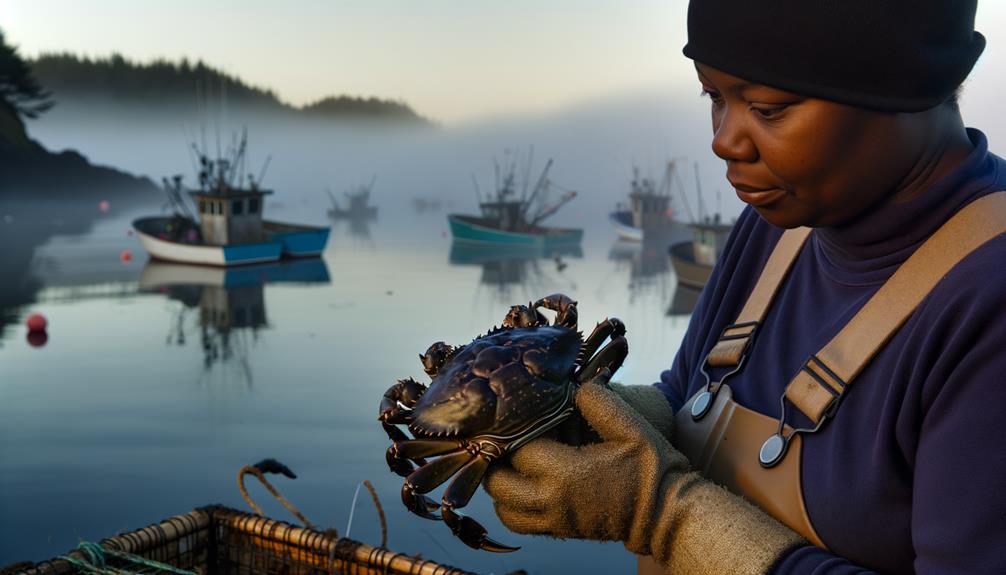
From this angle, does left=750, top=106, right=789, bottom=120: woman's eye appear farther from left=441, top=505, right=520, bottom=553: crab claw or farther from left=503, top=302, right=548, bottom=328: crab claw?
left=441, top=505, right=520, bottom=553: crab claw

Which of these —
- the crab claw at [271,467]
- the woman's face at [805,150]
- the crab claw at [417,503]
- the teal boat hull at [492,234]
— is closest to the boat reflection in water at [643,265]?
the teal boat hull at [492,234]

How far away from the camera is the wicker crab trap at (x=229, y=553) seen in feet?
10.5

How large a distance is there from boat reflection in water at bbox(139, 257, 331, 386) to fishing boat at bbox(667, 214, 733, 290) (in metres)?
14.2

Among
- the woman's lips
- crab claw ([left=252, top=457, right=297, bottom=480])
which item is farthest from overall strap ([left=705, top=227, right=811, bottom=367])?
crab claw ([left=252, top=457, right=297, bottom=480])

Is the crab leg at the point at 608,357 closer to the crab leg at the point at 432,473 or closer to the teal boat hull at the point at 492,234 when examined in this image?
the crab leg at the point at 432,473

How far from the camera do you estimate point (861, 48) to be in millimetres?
1287

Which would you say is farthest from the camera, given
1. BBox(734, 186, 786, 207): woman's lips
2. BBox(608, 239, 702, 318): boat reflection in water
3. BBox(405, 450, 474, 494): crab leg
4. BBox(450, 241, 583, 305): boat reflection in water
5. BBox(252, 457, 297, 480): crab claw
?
BBox(450, 241, 583, 305): boat reflection in water

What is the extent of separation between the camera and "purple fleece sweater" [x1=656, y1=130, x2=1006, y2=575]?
3.88 feet

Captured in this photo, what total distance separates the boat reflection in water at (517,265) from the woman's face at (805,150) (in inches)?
1258

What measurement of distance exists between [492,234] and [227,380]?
36324mm

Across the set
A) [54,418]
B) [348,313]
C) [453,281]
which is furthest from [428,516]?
[453,281]

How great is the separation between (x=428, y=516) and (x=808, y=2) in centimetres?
136

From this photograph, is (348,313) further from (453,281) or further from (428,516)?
(428,516)

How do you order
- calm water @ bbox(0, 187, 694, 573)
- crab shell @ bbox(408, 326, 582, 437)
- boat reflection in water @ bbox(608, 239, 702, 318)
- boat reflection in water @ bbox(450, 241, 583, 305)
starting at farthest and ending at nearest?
boat reflection in water @ bbox(450, 241, 583, 305), boat reflection in water @ bbox(608, 239, 702, 318), calm water @ bbox(0, 187, 694, 573), crab shell @ bbox(408, 326, 582, 437)
